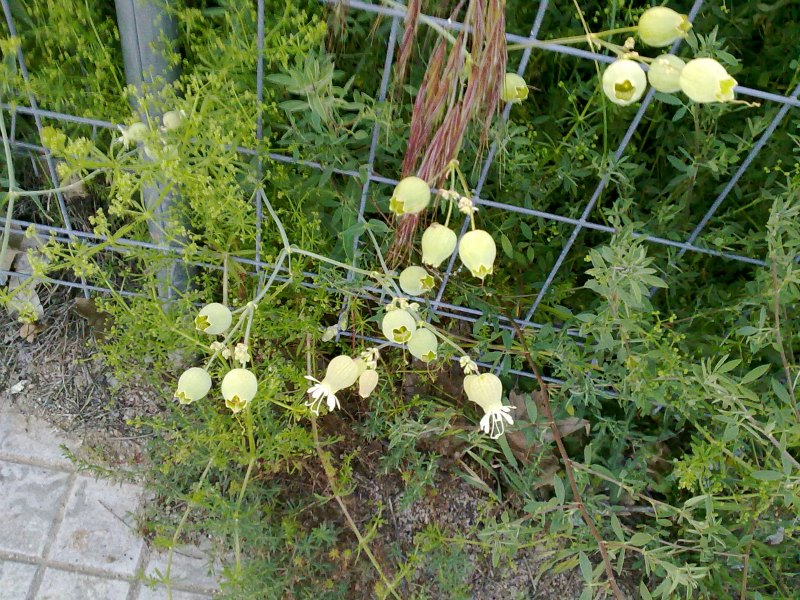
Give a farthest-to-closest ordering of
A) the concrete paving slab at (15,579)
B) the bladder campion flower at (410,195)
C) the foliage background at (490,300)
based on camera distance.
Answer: the concrete paving slab at (15,579) → the foliage background at (490,300) → the bladder campion flower at (410,195)

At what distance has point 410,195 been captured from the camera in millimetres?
1273

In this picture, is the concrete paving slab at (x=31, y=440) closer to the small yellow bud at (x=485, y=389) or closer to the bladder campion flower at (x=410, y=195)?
the small yellow bud at (x=485, y=389)

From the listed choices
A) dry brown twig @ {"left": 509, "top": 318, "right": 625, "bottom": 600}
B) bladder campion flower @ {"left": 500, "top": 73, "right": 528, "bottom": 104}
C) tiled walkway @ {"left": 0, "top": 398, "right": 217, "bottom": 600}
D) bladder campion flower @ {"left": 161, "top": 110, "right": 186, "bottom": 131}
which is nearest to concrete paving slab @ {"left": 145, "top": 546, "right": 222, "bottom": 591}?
tiled walkway @ {"left": 0, "top": 398, "right": 217, "bottom": 600}

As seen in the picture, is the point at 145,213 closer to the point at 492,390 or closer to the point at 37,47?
the point at 37,47

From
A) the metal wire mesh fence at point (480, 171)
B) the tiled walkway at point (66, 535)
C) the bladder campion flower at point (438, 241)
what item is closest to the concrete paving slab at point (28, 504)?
the tiled walkway at point (66, 535)

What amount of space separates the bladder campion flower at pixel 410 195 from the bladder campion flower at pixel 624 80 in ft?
1.12

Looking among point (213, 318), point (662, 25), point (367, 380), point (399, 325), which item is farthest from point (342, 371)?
point (662, 25)

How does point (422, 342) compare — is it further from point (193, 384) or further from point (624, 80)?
point (624, 80)

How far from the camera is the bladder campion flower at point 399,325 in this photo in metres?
1.40

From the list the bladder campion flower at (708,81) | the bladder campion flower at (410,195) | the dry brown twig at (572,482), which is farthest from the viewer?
the dry brown twig at (572,482)

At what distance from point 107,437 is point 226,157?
1090 millimetres

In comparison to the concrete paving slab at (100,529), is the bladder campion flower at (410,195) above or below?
above

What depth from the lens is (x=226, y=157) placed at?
1.59 metres

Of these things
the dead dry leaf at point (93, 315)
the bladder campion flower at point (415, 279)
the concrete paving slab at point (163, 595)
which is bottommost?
the concrete paving slab at point (163, 595)
